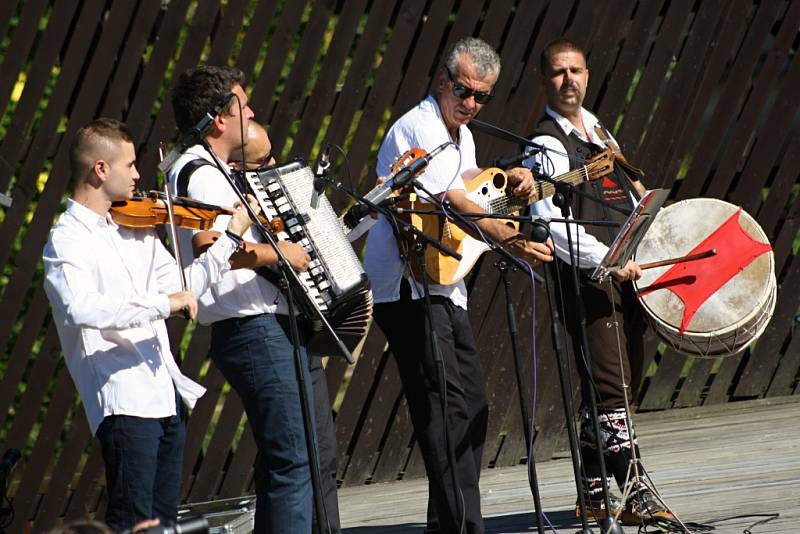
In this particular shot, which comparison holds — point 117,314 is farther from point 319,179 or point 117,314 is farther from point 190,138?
point 319,179

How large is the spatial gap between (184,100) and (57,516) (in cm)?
319

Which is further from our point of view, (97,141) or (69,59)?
(69,59)

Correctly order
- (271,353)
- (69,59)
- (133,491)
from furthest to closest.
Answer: (69,59), (271,353), (133,491)

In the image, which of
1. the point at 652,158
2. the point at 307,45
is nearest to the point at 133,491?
the point at 307,45

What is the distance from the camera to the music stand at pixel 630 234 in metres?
4.64

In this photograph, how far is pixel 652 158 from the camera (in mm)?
7141

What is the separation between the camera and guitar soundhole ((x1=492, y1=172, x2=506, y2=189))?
194 inches

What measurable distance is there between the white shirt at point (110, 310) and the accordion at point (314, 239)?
0.94ft

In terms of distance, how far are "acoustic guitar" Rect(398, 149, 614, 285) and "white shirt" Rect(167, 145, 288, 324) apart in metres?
0.67

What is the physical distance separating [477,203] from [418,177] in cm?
27

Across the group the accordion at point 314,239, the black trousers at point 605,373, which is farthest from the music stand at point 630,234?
the accordion at point 314,239

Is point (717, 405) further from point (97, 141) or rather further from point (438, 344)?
point (97, 141)

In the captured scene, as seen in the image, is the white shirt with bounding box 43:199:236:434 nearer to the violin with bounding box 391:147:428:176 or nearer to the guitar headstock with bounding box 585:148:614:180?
the violin with bounding box 391:147:428:176

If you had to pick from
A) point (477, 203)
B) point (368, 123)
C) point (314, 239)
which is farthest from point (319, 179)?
point (368, 123)
